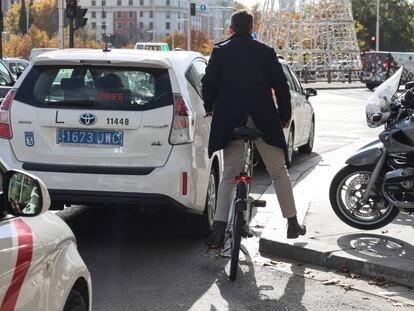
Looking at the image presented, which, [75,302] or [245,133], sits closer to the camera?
[75,302]

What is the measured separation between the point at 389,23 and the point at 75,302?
86238 millimetres

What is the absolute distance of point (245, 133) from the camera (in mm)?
5223

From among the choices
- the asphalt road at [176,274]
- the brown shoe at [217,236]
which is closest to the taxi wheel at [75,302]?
the asphalt road at [176,274]

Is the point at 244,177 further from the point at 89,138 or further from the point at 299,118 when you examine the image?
the point at 299,118

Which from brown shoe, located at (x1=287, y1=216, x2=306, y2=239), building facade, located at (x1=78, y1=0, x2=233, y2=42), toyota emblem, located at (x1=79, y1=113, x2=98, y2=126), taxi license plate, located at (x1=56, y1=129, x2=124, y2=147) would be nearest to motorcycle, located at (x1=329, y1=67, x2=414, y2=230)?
brown shoe, located at (x1=287, y1=216, x2=306, y2=239)

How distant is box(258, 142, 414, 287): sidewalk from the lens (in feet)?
17.9

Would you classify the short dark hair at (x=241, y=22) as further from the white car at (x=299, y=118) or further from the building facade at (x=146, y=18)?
the building facade at (x=146, y=18)

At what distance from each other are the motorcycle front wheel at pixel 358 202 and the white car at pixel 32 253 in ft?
13.1

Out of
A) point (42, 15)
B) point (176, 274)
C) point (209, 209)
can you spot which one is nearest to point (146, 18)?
point (42, 15)

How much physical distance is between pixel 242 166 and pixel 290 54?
184 feet

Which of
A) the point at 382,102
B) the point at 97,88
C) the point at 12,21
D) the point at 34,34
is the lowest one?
the point at 382,102

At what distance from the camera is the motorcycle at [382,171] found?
6.06m

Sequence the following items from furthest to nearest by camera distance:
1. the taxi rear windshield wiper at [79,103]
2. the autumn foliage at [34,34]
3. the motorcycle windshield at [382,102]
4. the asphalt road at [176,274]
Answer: the autumn foliage at [34,34]
the motorcycle windshield at [382,102]
the taxi rear windshield wiper at [79,103]
the asphalt road at [176,274]

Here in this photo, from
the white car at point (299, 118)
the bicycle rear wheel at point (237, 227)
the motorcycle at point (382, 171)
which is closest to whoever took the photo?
the bicycle rear wheel at point (237, 227)
